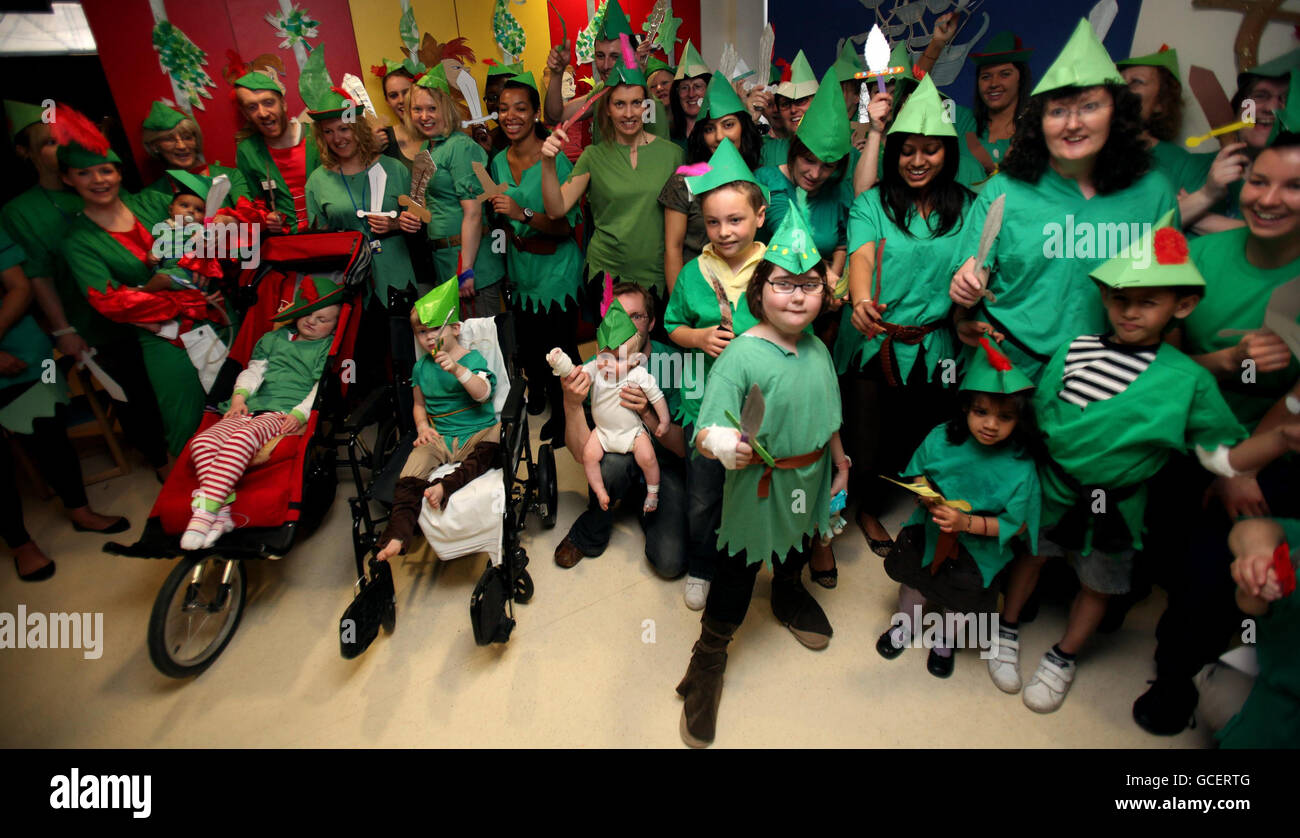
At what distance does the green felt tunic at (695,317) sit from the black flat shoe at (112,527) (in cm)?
303

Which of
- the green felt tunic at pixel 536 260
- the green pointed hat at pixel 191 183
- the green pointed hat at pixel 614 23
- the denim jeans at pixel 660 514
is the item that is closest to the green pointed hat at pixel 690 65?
the green pointed hat at pixel 614 23

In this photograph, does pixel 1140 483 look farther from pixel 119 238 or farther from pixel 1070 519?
pixel 119 238

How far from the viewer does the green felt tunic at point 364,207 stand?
316cm

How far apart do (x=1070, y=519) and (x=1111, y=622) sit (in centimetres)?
74

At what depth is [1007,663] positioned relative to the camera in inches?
86.7

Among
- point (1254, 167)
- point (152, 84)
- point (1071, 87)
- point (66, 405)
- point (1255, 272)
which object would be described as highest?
point (152, 84)

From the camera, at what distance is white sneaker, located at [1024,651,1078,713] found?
2.07 m

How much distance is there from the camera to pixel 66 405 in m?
2.73

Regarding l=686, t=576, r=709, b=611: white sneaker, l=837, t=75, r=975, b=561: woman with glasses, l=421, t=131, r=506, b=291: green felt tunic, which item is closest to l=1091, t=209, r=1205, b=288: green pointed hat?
l=837, t=75, r=975, b=561: woman with glasses

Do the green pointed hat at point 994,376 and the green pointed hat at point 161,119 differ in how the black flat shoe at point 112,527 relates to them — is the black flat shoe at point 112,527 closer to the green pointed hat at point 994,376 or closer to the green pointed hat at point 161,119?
the green pointed hat at point 161,119

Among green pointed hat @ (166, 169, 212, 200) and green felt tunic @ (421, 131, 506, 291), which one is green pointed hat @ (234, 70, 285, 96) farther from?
green felt tunic @ (421, 131, 506, 291)

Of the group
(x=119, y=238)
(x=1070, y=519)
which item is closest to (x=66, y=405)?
(x=119, y=238)

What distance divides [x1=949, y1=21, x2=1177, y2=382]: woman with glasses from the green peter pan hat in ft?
6.33

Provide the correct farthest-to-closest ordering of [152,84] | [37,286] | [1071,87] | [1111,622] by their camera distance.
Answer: [152,84], [37,286], [1111,622], [1071,87]
